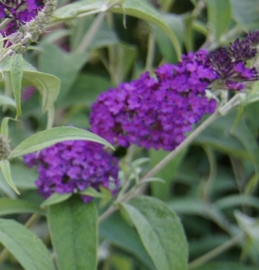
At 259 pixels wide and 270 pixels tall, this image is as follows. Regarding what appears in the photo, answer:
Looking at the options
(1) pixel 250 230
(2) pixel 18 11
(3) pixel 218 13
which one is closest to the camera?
(2) pixel 18 11

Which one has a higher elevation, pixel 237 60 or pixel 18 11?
pixel 18 11

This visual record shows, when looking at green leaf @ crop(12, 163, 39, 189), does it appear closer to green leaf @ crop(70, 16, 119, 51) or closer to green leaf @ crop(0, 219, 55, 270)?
green leaf @ crop(0, 219, 55, 270)

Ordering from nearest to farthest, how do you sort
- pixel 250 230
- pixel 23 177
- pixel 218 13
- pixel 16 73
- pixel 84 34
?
pixel 16 73, pixel 23 177, pixel 218 13, pixel 250 230, pixel 84 34

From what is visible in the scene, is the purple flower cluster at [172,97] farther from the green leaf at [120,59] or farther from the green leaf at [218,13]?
the green leaf at [120,59]

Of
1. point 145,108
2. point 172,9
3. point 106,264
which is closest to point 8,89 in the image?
point 145,108

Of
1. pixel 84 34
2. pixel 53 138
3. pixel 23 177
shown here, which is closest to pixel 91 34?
pixel 84 34

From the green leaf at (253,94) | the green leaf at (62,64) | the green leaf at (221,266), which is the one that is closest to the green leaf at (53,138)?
the green leaf at (253,94)

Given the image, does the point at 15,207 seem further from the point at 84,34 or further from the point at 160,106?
the point at 84,34
